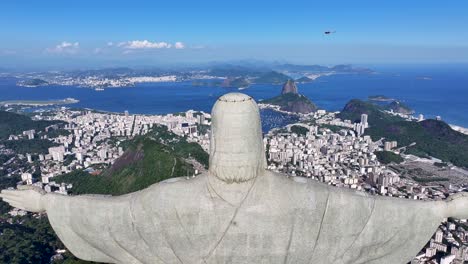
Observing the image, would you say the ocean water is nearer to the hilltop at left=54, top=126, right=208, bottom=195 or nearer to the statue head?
the hilltop at left=54, top=126, right=208, bottom=195

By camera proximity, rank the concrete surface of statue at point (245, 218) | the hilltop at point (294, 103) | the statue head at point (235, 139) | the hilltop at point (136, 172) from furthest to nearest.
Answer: the hilltop at point (294, 103) → the hilltop at point (136, 172) → the concrete surface of statue at point (245, 218) → the statue head at point (235, 139)

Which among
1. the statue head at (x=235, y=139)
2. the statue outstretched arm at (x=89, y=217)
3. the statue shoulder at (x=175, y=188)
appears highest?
the statue head at (x=235, y=139)

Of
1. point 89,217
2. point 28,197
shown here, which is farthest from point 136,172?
point 89,217

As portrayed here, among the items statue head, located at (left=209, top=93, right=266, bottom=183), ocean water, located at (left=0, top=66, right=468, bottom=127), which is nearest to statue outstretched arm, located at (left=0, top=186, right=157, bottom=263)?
statue head, located at (left=209, top=93, right=266, bottom=183)

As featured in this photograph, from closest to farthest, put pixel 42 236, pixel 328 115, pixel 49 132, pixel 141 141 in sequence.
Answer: pixel 42 236 → pixel 141 141 → pixel 49 132 → pixel 328 115

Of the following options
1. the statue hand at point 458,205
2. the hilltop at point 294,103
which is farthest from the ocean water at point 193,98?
the statue hand at point 458,205

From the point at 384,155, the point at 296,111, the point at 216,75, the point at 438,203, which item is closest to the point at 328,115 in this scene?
the point at 296,111

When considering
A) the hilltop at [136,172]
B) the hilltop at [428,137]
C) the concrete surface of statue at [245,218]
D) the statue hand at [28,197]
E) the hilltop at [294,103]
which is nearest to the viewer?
the concrete surface of statue at [245,218]

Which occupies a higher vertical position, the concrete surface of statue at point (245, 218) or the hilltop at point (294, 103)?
the concrete surface of statue at point (245, 218)

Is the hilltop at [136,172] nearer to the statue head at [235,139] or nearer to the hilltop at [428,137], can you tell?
the statue head at [235,139]

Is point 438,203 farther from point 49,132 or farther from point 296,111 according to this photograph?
point 296,111
